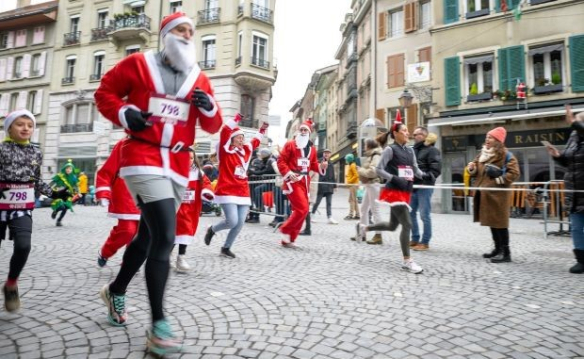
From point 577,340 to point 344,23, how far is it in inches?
1644

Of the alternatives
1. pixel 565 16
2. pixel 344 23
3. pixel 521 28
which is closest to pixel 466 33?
pixel 521 28

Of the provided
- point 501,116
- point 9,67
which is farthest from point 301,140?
point 9,67

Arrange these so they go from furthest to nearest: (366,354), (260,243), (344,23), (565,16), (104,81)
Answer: (344,23) → (565,16) → (260,243) → (104,81) → (366,354)

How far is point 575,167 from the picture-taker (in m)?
5.14

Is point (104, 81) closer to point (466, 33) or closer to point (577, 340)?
point (577, 340)

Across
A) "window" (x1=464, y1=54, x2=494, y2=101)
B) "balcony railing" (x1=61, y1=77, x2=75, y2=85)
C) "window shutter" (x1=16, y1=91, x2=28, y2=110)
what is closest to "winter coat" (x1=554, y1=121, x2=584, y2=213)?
"window" (x1=464, y1=54, x2=494, y2=101)

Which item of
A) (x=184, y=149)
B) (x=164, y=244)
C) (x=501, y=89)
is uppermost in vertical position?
(x=501, y=89)

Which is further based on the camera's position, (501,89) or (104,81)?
(501,89)

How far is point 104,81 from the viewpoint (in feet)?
8.25

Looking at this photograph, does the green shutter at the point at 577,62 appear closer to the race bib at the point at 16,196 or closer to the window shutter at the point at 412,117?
the window shutter at the point at 412,117

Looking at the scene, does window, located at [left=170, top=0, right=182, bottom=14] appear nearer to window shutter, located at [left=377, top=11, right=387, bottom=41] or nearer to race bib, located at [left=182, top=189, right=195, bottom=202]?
window shutter, located at [left=377, top=11, right=387, bottom=41]

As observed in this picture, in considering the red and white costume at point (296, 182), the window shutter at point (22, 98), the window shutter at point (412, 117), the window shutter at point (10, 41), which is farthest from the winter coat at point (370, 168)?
the window shutter at point (10, 41)

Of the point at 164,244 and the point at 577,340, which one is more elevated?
the point at 164,244

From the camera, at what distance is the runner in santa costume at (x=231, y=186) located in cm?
550
